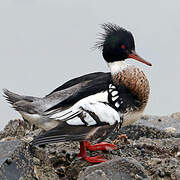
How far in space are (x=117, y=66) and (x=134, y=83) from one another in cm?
37

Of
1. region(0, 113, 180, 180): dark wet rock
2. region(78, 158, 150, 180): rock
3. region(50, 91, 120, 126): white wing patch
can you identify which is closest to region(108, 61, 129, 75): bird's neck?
region(50, 91, 120, 126): white wing patch

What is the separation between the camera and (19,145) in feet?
17.5

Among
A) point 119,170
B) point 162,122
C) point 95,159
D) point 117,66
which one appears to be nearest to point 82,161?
point 95,159

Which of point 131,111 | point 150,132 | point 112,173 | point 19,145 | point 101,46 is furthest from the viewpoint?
point 150,132

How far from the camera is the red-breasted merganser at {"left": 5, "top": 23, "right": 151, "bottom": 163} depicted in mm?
5711

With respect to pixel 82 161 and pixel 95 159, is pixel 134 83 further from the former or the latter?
pixel 82 161

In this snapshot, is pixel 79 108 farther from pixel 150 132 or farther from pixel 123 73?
pixel 150 132

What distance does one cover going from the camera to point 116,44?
6.45 metres

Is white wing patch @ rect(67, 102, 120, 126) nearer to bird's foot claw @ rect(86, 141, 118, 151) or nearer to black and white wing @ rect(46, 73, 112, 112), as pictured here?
black and white wing @ rect(46, 73, 112, 112)

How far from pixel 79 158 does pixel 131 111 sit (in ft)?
3.14

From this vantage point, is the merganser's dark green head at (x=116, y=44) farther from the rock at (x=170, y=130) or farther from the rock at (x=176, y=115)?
the rock at (x=176, y=115)

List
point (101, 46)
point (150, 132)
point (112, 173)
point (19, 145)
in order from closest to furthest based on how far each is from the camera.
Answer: point (112, 173) → point (19, 145) → point (101, 46) → point (150, 132)

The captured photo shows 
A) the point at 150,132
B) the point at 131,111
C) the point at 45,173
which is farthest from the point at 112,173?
the point at 150,132

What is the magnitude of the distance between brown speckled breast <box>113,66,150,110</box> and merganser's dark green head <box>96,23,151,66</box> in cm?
25
